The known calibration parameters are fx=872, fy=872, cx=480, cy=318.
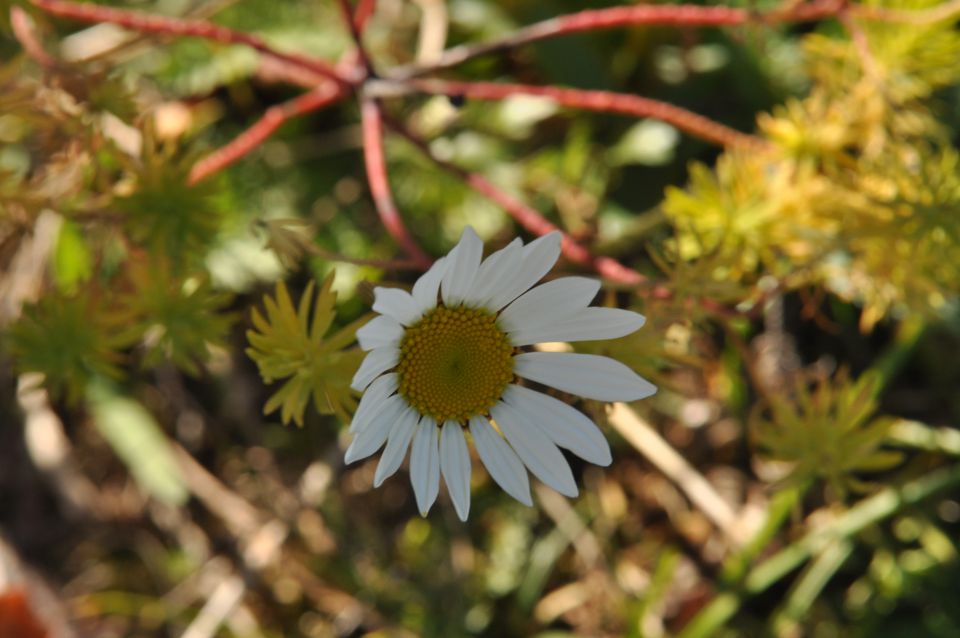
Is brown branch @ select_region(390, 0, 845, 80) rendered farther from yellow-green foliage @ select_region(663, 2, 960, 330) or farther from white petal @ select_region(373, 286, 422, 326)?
white petal @ select_region(373, 286, 422, 326)

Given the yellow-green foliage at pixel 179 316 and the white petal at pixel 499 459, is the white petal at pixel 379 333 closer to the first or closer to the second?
the white petal at pixel 499 459

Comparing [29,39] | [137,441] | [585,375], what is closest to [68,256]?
[137,441]

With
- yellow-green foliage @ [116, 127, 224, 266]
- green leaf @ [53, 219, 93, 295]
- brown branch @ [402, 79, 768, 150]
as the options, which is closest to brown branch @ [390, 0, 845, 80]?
brown branch @ [402, 79, 768, 150]

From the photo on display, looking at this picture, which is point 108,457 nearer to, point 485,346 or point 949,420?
point 485,346

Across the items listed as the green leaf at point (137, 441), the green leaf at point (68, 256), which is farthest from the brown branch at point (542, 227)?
the green leaf at point (137, 441)

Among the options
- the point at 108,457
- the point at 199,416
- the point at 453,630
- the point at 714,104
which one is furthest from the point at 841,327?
the point at 108,457

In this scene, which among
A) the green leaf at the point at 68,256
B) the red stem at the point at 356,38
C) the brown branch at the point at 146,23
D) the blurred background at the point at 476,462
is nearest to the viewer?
the brown branch at the point at 146,23

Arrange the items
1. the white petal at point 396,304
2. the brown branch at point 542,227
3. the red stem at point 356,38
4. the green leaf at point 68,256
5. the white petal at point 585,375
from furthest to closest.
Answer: the green leaf at point 68,256 < the red stem at point 356,38 < the brown branch at point 542,227 < the white petal at point 585,375 < the white petal at point 396,304
